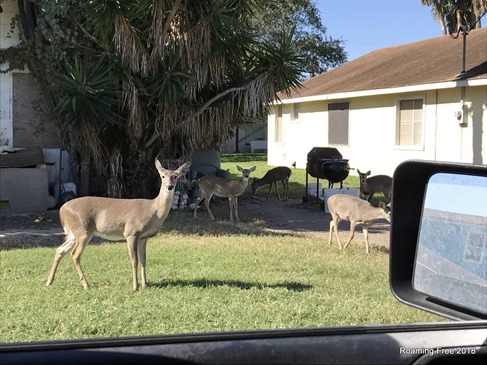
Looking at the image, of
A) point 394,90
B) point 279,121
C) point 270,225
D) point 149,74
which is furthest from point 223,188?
point 279,121

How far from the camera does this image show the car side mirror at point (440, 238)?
2.31 meters

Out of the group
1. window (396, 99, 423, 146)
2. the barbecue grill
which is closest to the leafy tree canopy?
the barbecue grill

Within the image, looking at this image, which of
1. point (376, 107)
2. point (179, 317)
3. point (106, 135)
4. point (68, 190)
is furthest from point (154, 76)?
point (376, 107)

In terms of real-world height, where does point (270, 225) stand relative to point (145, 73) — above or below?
below

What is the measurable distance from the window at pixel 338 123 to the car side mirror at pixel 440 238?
20179 millimetres

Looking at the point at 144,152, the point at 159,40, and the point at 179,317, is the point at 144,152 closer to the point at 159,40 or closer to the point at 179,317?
the point at 159,40

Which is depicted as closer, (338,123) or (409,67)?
(409,67)

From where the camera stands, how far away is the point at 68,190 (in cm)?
1374

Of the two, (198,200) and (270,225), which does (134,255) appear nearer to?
(270,225)

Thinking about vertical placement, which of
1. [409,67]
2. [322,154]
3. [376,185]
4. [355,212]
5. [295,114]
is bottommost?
[355,212]

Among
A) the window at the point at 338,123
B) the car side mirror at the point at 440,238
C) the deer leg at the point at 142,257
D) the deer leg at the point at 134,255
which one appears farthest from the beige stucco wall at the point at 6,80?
the car side mirror at the point at 440,238

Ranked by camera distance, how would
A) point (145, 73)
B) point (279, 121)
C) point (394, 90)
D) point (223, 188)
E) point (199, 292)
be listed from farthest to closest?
point (279, 121) < point (394, 90) < point (223, 188) < point (145, 73) < point (199, 292)

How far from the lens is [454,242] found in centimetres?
242

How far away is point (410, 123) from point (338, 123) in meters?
4.14
